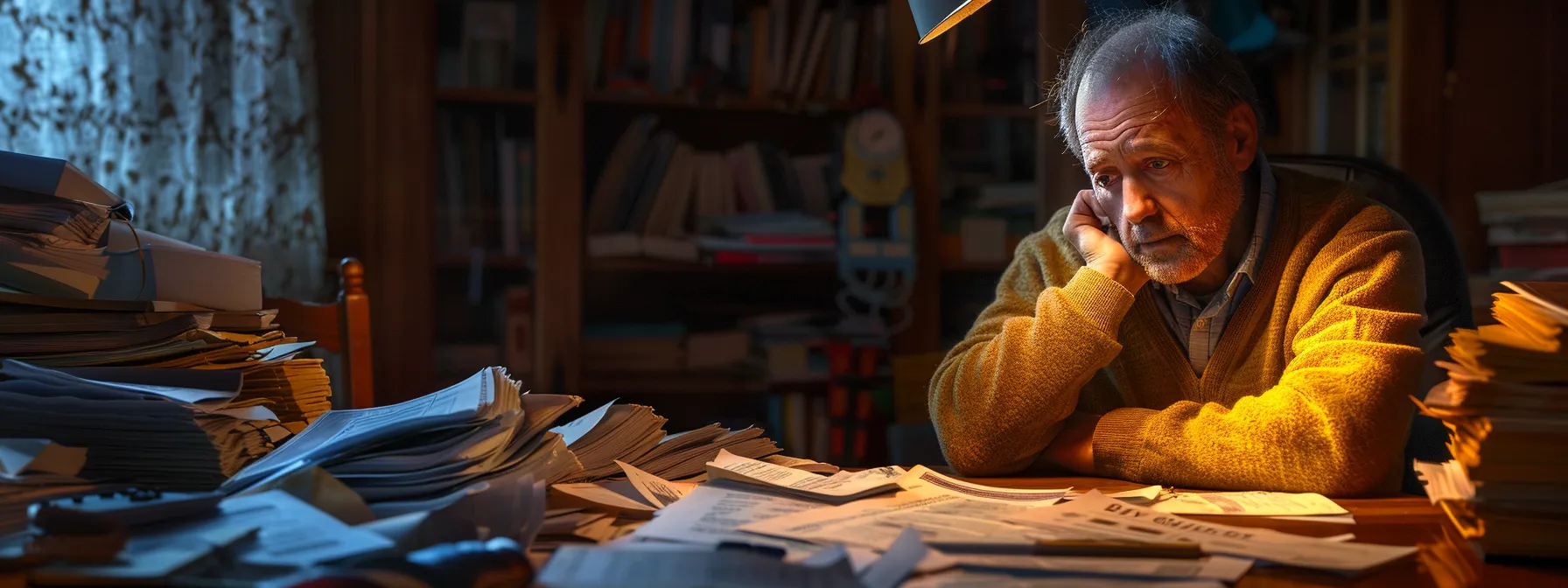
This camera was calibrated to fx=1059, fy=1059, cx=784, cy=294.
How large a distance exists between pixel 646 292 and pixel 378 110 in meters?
0.80

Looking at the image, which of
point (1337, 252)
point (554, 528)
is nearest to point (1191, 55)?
point (1337, 252)

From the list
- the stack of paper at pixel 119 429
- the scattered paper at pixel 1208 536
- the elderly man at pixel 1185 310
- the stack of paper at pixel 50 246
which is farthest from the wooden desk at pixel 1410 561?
the stack of paper at pixel 50 246

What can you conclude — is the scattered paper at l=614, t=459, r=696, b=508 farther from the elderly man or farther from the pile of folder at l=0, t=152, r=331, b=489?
the elderly man

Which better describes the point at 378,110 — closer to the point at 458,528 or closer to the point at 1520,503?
the point at 458,528

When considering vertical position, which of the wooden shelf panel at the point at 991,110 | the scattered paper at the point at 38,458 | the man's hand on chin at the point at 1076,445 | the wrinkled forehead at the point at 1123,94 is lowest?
the man's hand on chin at the point at 1076,445

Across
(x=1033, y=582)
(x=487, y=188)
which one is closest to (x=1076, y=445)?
(x=1033, y=582)

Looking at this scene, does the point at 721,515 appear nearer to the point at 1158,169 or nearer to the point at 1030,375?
the point at 1030,375

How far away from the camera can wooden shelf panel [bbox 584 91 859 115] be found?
2686mm

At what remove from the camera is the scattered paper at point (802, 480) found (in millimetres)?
833

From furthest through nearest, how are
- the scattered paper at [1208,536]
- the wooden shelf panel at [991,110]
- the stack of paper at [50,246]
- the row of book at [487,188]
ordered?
the wooden shelf panel at [991,110], the row of book at [487,188], the stack of paper at [50,246], the scattered paper at [1208,536]

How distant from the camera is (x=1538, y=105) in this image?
102 inches

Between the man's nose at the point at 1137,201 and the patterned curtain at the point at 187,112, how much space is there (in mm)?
1773

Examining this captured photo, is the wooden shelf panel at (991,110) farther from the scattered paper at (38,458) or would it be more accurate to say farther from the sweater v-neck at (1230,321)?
the scattered paper at (38,458)

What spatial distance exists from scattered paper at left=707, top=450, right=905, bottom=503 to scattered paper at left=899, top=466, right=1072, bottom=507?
0.05ft
